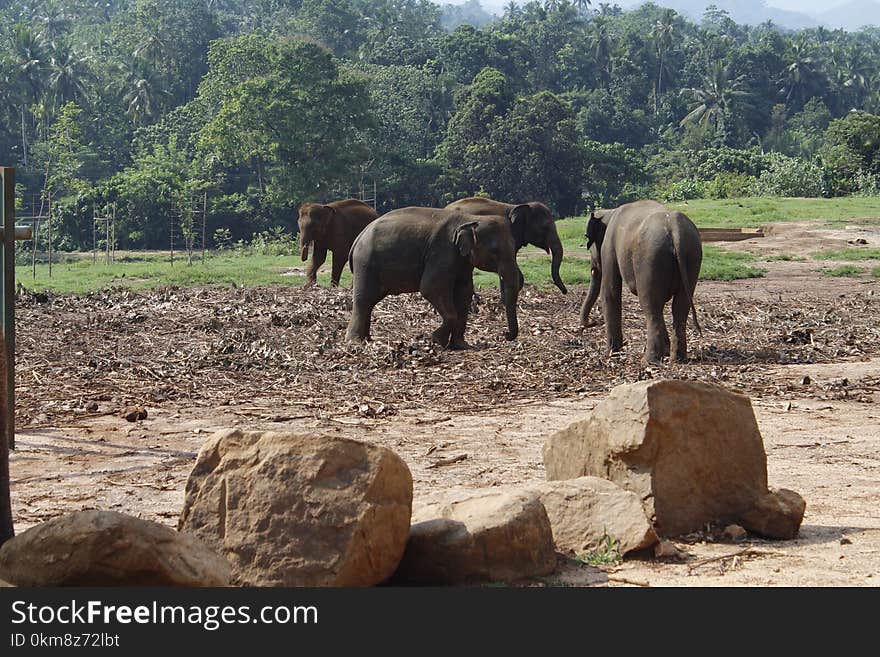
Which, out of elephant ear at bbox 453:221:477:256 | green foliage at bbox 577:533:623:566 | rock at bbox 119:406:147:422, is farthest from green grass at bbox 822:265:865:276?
green foliage at bbox 577:533:623:566

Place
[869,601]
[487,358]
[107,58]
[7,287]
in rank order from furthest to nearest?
[107,58] < [487,358] < [7,287] < [869,601]

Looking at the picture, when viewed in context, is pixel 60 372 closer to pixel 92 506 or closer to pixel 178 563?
pixel 92 506

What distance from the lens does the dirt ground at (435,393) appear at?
20.3 ft

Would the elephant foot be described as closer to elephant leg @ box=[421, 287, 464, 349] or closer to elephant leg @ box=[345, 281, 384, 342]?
elephant leg @ box=[421, 287, 464, 349]

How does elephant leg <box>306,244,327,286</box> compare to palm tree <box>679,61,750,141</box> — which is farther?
palm tree <box>679,61,750,141</box>

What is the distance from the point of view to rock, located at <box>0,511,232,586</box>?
4.23 metres

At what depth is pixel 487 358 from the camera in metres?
12.6

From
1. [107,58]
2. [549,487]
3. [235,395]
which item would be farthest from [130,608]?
[107,58]

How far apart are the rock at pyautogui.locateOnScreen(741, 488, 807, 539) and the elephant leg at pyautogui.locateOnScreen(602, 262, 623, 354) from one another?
7.10 meters

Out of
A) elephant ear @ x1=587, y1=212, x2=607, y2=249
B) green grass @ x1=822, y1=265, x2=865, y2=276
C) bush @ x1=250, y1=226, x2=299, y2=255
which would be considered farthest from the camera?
bush @ x1=250, y1=226, x2=299, y2=255

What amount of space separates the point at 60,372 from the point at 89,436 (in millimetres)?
3169

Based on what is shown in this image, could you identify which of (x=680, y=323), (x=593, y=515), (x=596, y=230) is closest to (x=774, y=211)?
(x=596, y=230)

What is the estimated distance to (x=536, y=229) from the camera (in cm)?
1891

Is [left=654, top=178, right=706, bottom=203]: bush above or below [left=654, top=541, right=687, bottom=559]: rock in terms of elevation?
above
